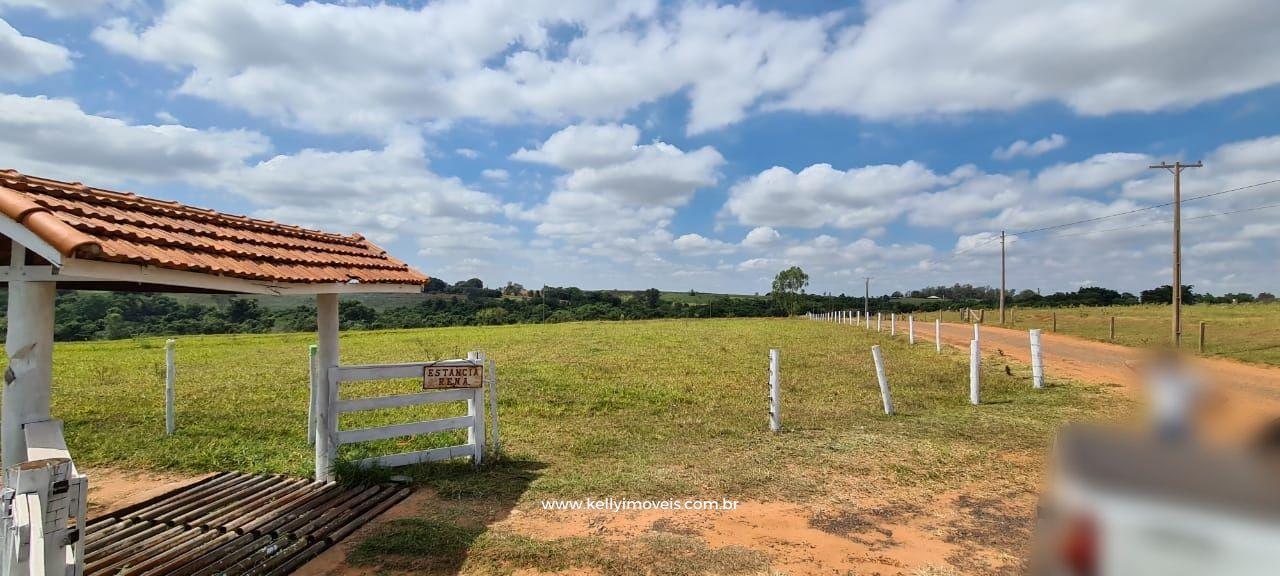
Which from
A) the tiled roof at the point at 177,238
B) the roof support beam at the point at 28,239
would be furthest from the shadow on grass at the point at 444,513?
the roof support beam at the point at 28,239

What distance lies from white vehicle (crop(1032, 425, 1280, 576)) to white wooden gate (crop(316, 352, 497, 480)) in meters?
7.37

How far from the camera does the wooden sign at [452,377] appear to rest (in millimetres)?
7785

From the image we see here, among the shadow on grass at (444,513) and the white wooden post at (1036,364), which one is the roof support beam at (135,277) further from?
the white wooden post at (1036,364)

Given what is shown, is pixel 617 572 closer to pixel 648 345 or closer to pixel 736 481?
pixel 736 481

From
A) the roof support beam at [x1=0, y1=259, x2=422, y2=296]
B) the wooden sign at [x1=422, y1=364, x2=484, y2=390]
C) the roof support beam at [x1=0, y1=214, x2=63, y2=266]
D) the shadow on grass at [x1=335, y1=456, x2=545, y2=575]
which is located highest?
the roof support beam at [x1=0, y1=214, x2=63, y2=266]

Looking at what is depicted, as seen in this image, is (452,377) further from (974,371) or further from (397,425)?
(974,371)

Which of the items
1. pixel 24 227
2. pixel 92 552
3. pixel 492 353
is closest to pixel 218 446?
pixel 92 552

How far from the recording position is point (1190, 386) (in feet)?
2.21

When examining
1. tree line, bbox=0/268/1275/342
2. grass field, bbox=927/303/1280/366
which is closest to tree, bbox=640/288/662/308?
tree line, bbox=0/268/1275/342

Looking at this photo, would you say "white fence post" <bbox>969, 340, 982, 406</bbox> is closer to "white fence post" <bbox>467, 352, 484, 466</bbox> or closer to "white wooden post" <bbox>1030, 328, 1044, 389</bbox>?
"white wooden post" <bbox>1030, 328, 1044, 389</bbox>

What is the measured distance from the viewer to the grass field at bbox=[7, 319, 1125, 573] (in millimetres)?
6223

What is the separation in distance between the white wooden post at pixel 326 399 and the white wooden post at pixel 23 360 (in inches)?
114

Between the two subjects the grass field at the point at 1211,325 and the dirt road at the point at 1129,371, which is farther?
the grass field at the point at 1211,325

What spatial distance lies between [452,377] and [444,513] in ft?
6.43
